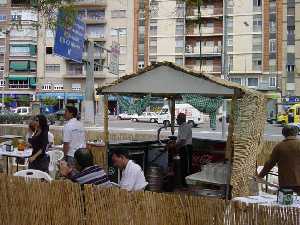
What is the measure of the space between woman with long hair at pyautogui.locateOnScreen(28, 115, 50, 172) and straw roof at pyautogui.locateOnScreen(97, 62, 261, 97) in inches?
49.9

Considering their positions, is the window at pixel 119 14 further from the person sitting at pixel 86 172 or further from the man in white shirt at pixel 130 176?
the person sitting at pixel 86 172

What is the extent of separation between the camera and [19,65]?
72.2 metres

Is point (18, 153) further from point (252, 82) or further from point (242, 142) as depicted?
point (252, 82)

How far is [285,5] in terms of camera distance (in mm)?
64625

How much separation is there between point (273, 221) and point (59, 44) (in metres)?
10.9

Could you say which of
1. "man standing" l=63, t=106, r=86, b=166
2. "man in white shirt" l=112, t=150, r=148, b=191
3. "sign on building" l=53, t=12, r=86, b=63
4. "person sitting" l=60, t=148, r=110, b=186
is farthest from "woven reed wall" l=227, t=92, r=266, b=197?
"sign on building" l=53, t=12, r=86, b=63

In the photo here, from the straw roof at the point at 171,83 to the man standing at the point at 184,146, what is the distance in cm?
259

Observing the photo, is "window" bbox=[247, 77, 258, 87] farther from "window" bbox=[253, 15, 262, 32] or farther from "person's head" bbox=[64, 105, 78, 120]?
"person's head" bbox=[64, 105, 78, 120]

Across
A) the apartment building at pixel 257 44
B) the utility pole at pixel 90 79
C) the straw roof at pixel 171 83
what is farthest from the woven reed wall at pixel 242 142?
the apartment building at pixel 257 44

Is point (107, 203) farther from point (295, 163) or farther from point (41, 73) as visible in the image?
point (41, 73)

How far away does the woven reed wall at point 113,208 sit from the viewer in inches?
193

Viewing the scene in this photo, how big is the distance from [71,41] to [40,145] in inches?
247

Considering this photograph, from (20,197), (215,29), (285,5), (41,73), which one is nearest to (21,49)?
(41,73)

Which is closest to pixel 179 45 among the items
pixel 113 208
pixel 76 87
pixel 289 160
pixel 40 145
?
pixel 76 87
